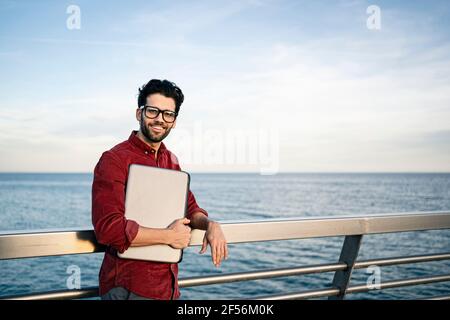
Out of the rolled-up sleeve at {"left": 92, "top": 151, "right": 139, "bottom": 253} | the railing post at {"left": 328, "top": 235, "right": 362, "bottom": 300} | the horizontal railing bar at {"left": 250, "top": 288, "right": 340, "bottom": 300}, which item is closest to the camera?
the rolled-up sleeve at {"left": 92, "top": 151, "right": 139, "bottom": 253}

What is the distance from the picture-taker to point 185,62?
58438mm

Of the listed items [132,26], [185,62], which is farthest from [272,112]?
[132,26]

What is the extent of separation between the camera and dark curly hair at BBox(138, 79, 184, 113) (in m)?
1.98

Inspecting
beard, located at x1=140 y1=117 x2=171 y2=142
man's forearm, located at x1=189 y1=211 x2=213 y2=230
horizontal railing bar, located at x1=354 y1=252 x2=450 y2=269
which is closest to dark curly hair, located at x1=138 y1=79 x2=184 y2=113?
beard, located at x1=140 y1=117 x2=171 y2=142

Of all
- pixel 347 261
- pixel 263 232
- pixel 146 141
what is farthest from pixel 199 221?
pixel 347 261

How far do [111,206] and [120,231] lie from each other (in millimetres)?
103

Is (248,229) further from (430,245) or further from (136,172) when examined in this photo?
(430,245)

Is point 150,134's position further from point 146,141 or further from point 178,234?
point 178,234

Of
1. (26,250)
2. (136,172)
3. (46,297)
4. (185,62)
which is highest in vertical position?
(185,62)

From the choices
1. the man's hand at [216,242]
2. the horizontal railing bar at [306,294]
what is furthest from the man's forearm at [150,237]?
the horizontal railing bar at [306,294]

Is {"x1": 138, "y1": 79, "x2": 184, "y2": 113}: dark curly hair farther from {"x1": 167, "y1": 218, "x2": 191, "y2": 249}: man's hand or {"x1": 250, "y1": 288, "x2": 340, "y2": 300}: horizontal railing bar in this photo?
{"x1": 250, "y1": 288, "x2": 340, "y2": 300}: horizontal railing bar

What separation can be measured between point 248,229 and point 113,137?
99040 millimetres

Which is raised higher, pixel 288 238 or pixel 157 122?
pixel 157 122

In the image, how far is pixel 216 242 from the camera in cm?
185
